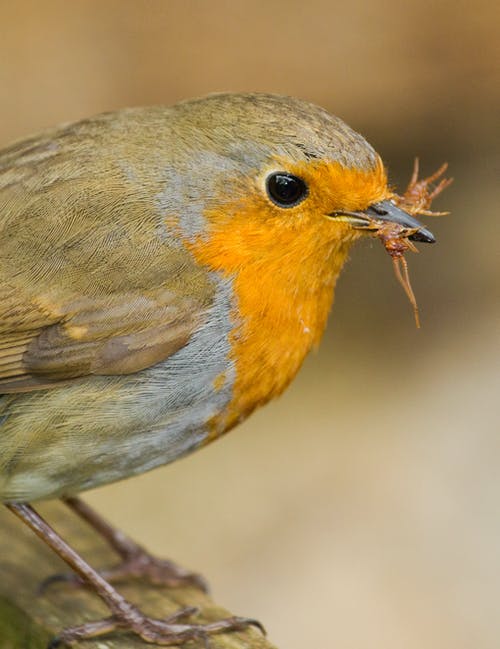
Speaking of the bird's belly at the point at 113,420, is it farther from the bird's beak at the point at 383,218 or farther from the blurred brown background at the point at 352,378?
the blurred brown background at the point at 352,378

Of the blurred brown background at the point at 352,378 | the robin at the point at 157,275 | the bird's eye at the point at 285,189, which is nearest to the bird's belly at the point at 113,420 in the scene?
the robin at the point at 157,275

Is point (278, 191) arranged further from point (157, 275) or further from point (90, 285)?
point (90, 285)

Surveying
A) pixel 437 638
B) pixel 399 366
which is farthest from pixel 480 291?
pixel 437 638

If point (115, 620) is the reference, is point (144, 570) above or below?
above

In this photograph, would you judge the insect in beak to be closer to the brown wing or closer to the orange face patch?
the orange face patch

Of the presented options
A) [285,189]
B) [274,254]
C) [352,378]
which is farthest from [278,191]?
[352,378]
